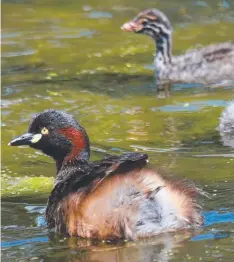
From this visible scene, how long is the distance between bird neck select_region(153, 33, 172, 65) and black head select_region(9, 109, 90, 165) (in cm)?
566

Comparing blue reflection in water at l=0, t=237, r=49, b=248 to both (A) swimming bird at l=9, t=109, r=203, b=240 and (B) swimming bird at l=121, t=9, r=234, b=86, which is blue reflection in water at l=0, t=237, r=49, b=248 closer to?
(A) swimming bird at l=9, t=109, r=203, b=240

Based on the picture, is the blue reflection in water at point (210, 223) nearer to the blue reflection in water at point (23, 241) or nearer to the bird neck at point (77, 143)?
the blue reflection in water at point (23, 241)

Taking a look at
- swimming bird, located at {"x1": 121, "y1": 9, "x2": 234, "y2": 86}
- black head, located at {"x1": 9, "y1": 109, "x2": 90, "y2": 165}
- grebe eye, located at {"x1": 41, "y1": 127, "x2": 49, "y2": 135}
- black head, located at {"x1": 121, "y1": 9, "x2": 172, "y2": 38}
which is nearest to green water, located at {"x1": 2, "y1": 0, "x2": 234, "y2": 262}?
swimming bird, located at {"x1": 121, "y1": 9, "x2": 234, "y2": 86}

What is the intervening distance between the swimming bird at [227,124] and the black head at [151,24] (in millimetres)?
3904

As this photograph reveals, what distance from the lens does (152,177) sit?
777cm

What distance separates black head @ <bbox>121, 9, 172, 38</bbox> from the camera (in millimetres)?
14914

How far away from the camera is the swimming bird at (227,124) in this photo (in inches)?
430

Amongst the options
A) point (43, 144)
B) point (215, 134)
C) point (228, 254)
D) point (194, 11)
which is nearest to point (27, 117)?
point (215, 134)

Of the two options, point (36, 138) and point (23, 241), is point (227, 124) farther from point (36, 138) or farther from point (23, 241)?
point (23, 241)

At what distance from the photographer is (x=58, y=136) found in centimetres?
859

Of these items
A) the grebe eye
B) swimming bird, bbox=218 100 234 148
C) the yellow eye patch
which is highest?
the grebe eye

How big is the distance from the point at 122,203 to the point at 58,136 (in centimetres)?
113

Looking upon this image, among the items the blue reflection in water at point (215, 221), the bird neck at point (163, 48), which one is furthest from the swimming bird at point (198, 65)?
the blue reflection in water at point (215, 221)

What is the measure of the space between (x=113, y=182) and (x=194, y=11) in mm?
10788
